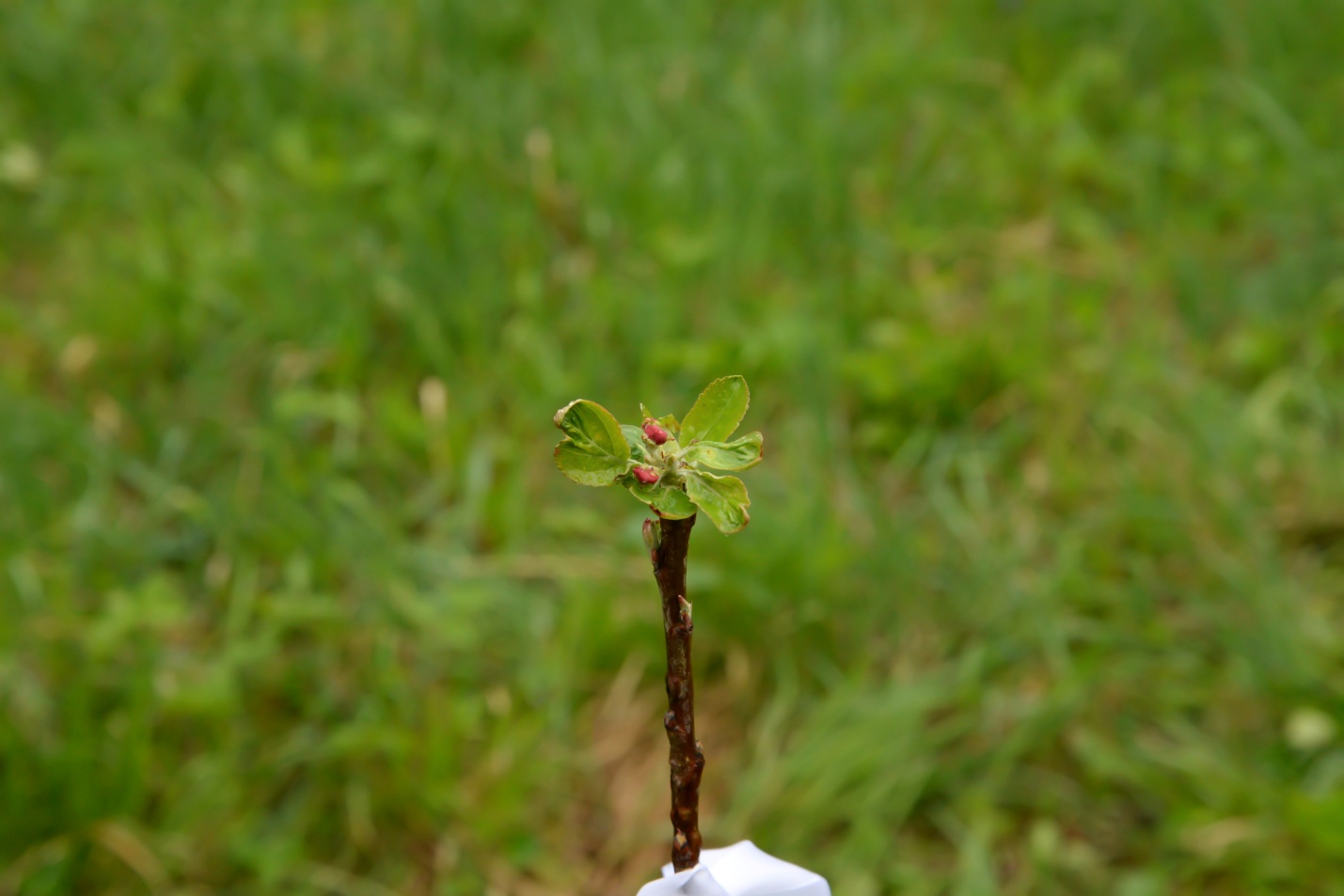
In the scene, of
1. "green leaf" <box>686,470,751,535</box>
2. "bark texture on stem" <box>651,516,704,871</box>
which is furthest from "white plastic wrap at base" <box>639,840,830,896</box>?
"green leaf" <box>686,470,751,535</box>

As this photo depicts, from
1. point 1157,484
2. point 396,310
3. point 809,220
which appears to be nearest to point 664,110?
point 809,220

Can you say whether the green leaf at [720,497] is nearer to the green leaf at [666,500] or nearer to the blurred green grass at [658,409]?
the green leaf at [666,500]

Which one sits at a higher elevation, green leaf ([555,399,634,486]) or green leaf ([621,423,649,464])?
green leaf ([621,423,649,464])

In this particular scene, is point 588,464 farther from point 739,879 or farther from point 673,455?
point 739,879

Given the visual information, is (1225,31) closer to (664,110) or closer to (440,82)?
(664,110)

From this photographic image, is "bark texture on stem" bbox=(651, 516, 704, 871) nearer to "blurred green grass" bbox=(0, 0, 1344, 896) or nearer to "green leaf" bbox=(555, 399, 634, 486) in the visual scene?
"green leaf" bbox=(555, 399, 634, 486)

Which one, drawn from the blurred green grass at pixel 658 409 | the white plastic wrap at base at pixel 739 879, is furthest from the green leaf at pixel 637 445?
the blurred green grass at pixel 658 409
